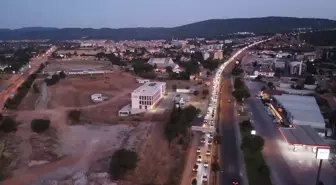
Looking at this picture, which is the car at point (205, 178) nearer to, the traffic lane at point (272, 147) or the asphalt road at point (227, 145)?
the asphalt road at point (227, 145)

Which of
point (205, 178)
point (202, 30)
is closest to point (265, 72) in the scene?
point (205, 178)

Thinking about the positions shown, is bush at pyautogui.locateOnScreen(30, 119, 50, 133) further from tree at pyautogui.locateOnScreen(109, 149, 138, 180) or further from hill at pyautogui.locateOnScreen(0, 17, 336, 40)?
hill at pyautogui.locateOnScreen(0, 17, 336, 40)

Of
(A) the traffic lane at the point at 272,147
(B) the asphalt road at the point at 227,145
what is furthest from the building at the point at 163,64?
(A) the traffic lane at the point at 272,147

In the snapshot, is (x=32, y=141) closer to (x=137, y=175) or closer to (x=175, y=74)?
(x=137, y=175)

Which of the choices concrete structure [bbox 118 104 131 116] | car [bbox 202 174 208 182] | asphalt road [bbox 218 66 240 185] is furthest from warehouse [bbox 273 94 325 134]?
concrete structure [bbox 118 104 131 116]

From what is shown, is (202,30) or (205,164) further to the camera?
(202,30)

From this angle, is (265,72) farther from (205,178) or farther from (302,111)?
(205,178)
